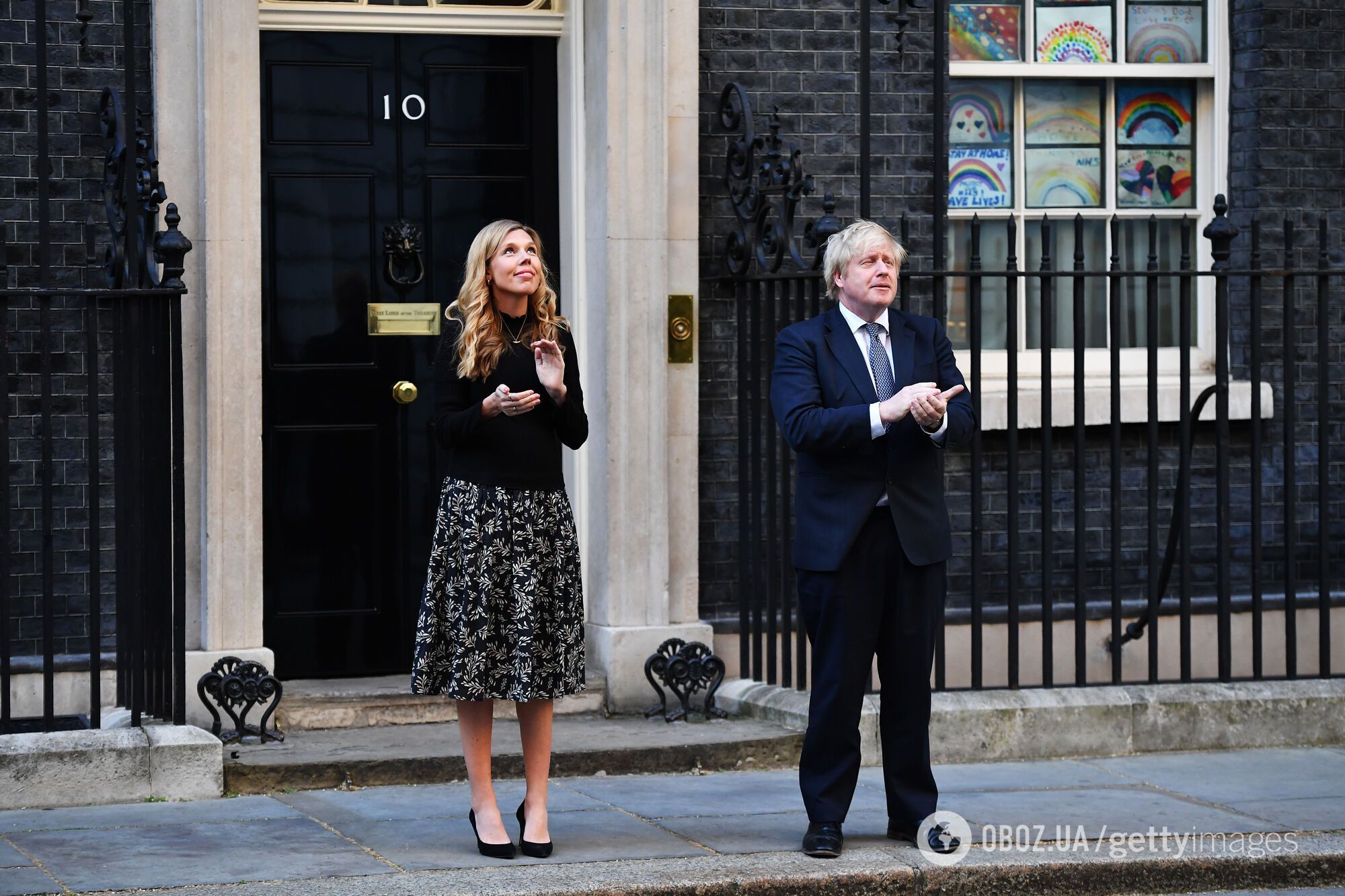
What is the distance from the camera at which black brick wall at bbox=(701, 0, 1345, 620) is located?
8070 millimetres

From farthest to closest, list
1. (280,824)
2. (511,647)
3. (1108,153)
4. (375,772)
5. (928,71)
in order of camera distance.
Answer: (1108,153) → (928,71) → (375,772) → (280,824) → (511,647)

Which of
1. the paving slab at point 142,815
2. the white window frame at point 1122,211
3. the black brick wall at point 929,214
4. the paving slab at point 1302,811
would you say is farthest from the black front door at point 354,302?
the paving slab at point 1302,811

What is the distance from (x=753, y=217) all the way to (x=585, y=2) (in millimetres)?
1202

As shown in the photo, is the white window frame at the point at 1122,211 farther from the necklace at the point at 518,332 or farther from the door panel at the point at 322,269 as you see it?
the necklace at the point at 518,332

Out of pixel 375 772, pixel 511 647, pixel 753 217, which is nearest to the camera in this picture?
pixel 511 647

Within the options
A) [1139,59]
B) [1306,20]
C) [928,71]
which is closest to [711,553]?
[928,71]

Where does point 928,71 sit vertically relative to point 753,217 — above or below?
above

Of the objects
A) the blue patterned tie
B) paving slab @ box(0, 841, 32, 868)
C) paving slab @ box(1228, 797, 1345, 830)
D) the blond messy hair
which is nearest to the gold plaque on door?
the blond messy hair

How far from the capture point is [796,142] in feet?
26.8

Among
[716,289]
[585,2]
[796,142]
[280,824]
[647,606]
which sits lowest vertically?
[280,824]

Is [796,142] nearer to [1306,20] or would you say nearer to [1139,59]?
[1139,59]

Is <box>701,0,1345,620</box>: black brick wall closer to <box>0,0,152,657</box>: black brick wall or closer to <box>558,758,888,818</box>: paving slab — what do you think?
<box>558,758,888,818</box>: paving slab

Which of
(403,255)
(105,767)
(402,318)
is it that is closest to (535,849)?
(105,767)

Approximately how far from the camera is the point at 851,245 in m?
5.62
